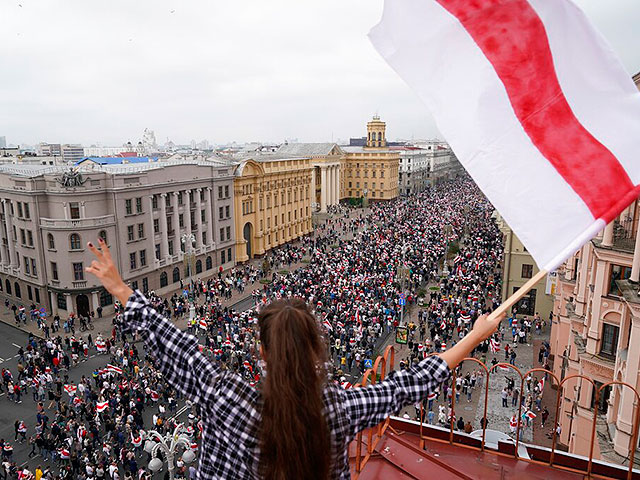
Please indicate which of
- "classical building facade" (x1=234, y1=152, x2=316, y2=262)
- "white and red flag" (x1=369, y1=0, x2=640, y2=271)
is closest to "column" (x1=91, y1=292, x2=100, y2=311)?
"classical building facade" (x1=234, y1=152, x2=316, y2=262)

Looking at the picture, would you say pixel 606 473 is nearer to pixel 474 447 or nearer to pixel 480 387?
pixel 474 447

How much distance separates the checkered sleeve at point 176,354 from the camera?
2.54 meters

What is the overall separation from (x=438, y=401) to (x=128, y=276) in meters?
25.1

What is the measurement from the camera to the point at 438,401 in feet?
78.6

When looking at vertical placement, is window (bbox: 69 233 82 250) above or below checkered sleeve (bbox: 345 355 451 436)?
below

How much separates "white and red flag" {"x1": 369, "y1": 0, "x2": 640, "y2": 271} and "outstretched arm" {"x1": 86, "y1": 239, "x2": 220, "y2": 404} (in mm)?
3149

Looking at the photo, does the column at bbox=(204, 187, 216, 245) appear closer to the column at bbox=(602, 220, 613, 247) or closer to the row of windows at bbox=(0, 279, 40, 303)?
the row of windows at bbox=(0, 279, 40, 303)

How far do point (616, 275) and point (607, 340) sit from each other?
2304 millimetres

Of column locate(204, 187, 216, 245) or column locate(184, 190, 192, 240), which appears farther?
column locate(204, 187, 216, 245)

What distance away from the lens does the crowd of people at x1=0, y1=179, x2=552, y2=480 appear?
19.0m

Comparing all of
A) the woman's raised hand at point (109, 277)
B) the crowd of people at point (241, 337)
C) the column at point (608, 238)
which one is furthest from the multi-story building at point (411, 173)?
the woman's raised hand at point (109, 277)

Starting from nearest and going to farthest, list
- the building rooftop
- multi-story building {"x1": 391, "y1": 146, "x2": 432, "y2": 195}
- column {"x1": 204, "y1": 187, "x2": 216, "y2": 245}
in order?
1. column {"x1": 204, "y1": 187, "x2": 216, "y2": 245}
2. the building rooftop
3. multi-story building {"x1": 391, "y1": 146, "x2": 432, "y2": 195}

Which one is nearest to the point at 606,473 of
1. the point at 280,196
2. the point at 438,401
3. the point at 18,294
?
the point at 438,401

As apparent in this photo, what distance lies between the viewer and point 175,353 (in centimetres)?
262
